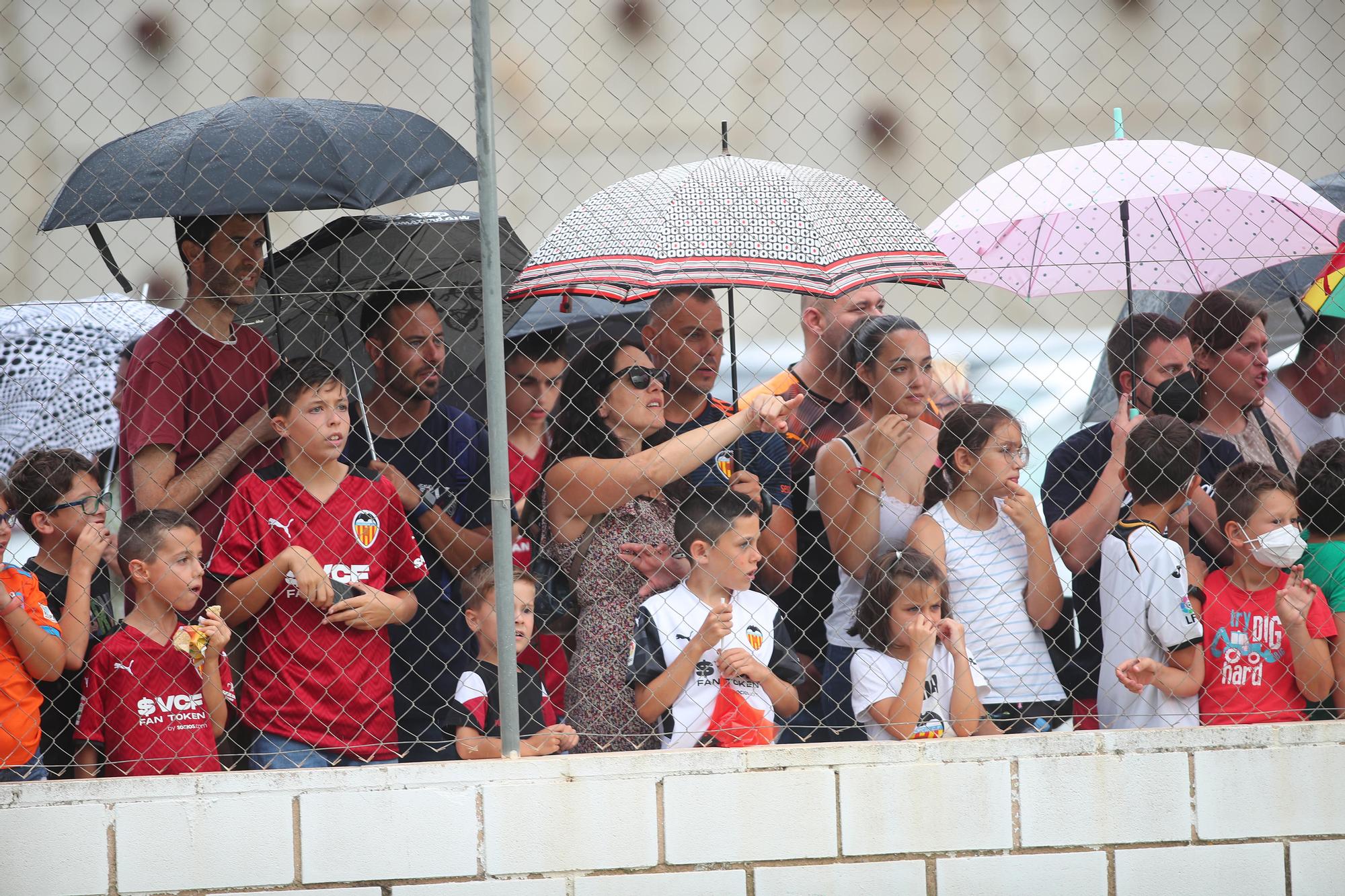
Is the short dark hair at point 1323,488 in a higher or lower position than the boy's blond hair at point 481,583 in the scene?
higher

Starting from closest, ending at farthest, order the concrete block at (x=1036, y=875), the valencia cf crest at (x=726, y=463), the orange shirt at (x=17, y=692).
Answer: the orange shirt at (x=17, y=692) → the concrete block at (x=1036, y=875) → the valencia cf crest at (x=726, y=463)

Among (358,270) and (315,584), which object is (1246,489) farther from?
(358,270)

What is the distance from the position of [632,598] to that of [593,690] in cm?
25

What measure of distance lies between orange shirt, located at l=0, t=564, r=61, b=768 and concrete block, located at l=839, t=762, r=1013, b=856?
74.6 inches

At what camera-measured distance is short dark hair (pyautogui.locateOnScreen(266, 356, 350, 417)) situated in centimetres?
318

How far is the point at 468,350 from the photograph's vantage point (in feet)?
13.1

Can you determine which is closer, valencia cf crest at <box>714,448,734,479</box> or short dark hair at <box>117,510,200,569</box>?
short dark hair at <box>117,510,200,569</box>

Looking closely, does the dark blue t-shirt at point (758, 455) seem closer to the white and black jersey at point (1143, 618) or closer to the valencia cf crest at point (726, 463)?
the valencia cf crest at point (726, 463)

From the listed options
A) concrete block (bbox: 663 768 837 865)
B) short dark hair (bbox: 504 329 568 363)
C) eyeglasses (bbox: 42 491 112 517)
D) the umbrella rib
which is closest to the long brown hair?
concrete block (bbox: 663 768 837 865)

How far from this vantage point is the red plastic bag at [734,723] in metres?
3.11

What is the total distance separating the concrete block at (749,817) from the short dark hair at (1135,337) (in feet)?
4.85

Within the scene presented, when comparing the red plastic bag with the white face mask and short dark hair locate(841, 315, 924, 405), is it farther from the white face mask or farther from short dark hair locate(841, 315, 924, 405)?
the white face mask

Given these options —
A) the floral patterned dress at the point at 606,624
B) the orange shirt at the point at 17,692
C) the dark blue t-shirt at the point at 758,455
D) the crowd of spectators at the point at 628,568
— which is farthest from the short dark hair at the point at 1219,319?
the orange shirt at the point at 17,692

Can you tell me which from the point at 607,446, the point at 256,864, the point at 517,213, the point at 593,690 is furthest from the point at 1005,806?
the point at 517,213
